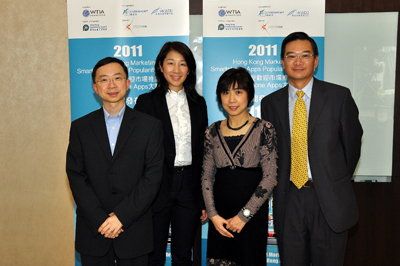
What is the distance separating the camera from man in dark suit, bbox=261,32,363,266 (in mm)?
2396

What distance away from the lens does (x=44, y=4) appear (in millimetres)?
3705

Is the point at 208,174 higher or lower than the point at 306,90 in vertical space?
lower

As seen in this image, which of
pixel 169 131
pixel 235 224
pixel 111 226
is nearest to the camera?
pixel 111 226

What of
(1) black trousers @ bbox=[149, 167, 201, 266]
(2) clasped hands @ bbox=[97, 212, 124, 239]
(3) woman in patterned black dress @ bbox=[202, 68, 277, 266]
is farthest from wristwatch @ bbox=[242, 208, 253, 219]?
(2) clasped hands @ bbox=[97, 212, 124, 239]

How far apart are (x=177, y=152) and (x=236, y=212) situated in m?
0.58

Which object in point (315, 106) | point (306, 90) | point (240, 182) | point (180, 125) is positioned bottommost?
point (240, 182)

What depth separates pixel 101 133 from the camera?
2.23 m

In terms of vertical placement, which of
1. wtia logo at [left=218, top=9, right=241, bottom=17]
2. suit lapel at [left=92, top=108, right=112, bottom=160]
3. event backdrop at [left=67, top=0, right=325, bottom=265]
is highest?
wtia logo at [left=218, top=9, right=241, bottom=17]

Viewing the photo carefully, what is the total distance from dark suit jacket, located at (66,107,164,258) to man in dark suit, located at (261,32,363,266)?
0.86 m

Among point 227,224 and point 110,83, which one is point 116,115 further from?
point 227,224

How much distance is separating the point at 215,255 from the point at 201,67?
1758 millimetres

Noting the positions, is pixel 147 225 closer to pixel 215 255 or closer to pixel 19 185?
pixel 215 255

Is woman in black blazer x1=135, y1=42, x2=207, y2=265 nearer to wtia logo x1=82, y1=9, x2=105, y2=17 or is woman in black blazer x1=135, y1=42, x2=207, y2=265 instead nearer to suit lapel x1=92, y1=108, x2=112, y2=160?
suit lapel x1=92, y1=108, x2=112, y2=160

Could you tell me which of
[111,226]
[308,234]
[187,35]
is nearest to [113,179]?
[111,226]
